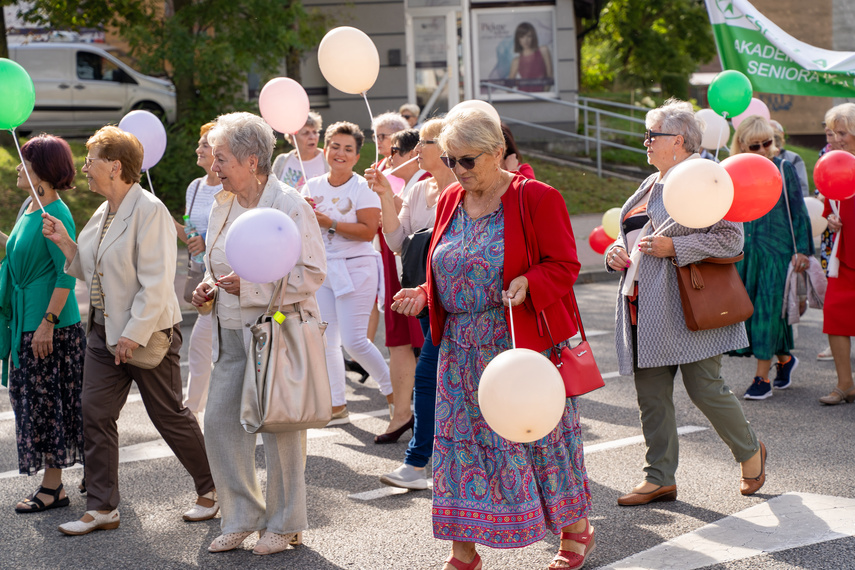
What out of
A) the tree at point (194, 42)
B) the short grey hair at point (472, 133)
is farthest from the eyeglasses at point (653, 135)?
the tree at point (194, 42)

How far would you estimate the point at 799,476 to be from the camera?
523cm

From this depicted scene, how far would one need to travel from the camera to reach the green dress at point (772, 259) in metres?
6.99

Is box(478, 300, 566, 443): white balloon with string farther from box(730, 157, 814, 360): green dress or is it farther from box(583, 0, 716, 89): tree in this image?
box(583, 0, 716, 89): tree

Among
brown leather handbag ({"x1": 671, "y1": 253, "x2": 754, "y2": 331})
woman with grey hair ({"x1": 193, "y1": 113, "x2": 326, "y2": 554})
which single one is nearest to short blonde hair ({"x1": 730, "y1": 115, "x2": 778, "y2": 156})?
brown leather handbag ({"x1": 671, "y1": 253, "x2": 754, "y2": 331})

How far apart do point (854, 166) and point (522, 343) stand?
3.77 m

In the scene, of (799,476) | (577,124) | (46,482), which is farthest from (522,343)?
(577,124)

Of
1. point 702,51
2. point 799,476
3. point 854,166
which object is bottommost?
point 799,476

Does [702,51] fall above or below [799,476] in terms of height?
above

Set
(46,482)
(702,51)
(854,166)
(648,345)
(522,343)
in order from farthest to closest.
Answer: (702,51)
(854,166)
(46,482)
(648,345)
(522,343)

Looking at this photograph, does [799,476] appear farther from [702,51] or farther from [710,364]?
[702,51]

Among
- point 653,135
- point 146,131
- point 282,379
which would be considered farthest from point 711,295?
point 146,131

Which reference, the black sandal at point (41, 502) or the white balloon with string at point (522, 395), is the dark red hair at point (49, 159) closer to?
the black sandal at point (41, 502)

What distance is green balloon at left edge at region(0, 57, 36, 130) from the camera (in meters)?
5.15

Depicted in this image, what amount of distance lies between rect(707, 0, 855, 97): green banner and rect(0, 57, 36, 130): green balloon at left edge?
597 cm
